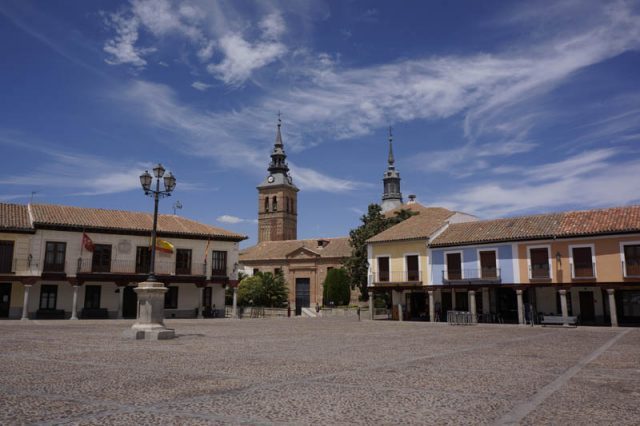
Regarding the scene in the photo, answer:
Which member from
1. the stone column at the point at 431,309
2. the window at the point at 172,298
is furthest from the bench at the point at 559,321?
the window at the point at 172,298

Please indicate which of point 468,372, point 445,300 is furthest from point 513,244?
point 468,372

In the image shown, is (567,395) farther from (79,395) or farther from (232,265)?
(232,265)

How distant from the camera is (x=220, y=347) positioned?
1270 cm

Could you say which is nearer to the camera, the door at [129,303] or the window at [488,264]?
the window at [488,264]

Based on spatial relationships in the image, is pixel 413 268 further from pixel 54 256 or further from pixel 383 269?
pixel 54 256

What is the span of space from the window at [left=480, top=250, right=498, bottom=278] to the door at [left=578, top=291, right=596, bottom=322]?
466 cm

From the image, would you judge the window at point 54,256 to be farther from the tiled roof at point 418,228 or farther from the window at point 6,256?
the tiled roof at point 418,228

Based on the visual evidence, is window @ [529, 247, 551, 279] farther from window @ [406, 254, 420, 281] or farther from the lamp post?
the lamp post

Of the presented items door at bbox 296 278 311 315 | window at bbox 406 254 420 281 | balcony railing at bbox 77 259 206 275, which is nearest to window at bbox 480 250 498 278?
window at bbox 406 254 420 281

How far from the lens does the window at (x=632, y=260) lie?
23.4 metres

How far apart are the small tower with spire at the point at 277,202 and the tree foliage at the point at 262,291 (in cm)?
3085

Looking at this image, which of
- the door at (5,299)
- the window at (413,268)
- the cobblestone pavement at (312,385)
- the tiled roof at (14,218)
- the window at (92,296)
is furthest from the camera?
the window at (413,268)

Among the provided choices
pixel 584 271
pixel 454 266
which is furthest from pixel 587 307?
pixel 454 266

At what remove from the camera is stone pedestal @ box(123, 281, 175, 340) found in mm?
14305
